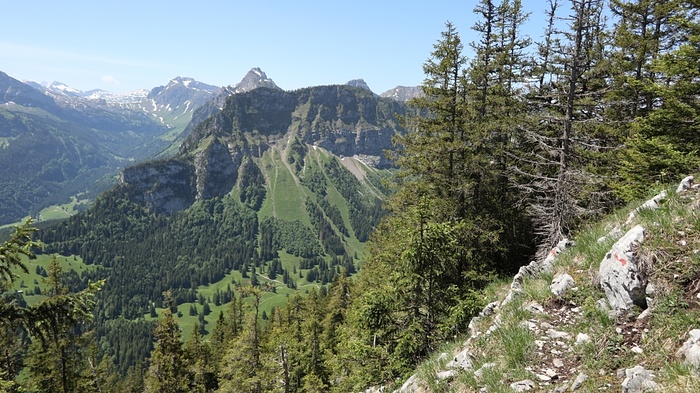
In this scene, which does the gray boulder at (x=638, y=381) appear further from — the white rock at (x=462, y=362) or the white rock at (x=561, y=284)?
the white rock at (x=462, y=362)

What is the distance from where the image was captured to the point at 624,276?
22.5ft

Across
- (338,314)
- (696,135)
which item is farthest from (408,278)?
(338,314)

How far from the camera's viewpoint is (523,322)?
805 centimetres

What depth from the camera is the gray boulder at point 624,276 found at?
21.6ft

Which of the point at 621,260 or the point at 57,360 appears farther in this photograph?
the point at 57,360

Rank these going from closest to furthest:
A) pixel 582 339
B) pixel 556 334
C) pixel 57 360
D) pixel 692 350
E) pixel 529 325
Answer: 1. pixel 692 350
2. pixel 582 339
3. pixel 556 334
4. pixel 529 325
5. pixel 57 360

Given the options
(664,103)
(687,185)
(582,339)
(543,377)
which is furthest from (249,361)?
(664,103)

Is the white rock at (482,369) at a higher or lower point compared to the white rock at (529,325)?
lower

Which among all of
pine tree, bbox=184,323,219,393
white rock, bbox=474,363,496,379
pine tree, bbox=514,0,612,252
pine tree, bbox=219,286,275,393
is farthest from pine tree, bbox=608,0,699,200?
pine tree, bbox=184,323,219,393

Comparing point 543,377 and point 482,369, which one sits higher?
point 543,377

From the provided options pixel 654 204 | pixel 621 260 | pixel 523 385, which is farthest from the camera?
pixel 654 204

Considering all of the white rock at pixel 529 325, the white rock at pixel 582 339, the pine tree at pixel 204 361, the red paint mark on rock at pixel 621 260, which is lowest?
the pine tree at pixel 204 361

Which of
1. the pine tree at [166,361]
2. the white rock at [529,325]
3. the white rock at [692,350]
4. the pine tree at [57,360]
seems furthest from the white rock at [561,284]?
the pine tree at [166,361]

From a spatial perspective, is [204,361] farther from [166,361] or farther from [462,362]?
[462,362]
